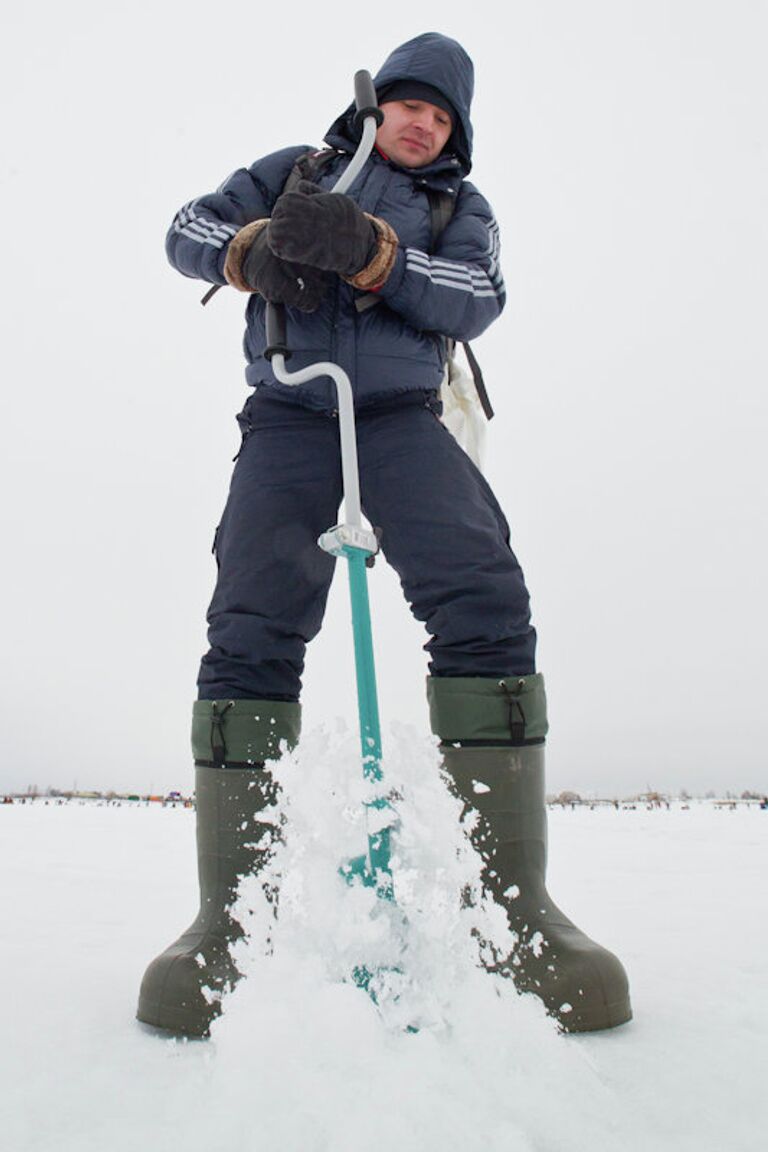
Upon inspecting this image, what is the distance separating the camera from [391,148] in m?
→ 2.02

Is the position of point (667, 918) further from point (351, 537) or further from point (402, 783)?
point (351, 537)

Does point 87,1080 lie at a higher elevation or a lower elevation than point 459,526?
lower

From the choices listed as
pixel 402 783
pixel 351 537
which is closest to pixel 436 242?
pixel 351 537

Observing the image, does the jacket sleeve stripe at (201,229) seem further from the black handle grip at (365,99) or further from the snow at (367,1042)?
the snow at (367,1042)

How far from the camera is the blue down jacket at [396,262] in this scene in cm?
181

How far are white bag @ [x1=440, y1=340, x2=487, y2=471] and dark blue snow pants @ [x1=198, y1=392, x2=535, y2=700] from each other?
18 cm

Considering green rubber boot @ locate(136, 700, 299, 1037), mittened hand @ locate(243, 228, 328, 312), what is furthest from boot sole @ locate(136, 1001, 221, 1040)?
mittened hand @ locate(243, 228, 328, 312)

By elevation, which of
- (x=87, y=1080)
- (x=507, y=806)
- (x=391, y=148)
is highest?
(x=391, y=148)

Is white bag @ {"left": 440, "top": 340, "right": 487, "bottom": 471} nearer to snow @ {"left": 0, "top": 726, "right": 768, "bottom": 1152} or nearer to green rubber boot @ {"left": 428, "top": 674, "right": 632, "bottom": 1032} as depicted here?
green rubber boot @ {"left": 428, "top": 674, "right": 632, "bottom": 1032}

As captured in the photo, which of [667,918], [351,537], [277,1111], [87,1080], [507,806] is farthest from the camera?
[667,918]

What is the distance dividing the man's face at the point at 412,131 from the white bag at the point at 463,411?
1.71 ft

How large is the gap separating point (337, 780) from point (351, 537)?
0.42 metres

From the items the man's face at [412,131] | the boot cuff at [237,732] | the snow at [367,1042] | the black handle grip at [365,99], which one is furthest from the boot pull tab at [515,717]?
the man's face at [412,131]

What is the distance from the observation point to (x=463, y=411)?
2102mm
